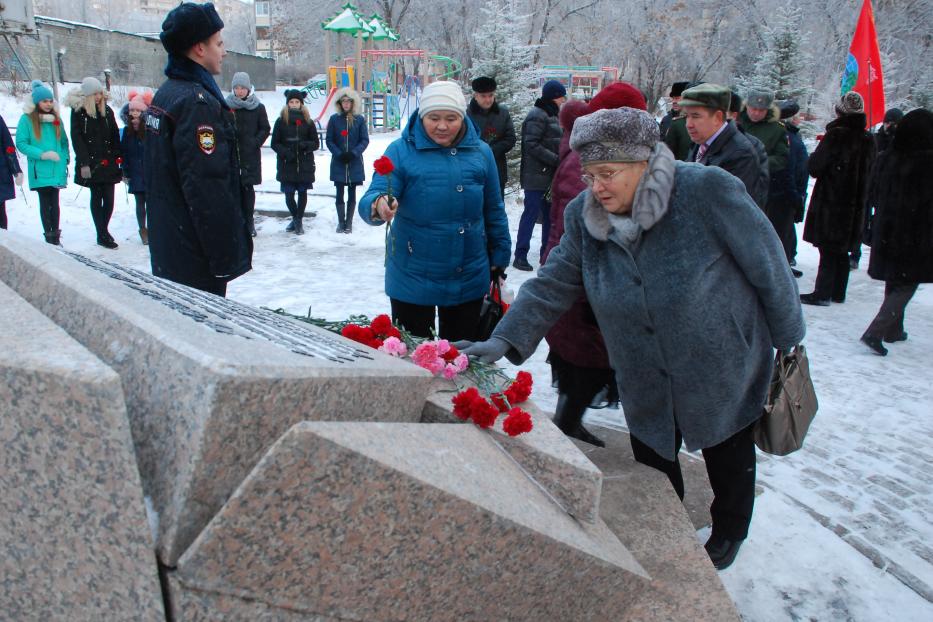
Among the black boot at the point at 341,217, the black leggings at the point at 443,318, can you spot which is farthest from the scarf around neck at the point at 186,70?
the black boot at the point at 341,217

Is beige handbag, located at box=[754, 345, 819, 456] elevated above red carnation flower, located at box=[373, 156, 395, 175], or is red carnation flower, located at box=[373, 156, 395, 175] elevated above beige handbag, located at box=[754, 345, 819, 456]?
red carnation flower, located at box=[373, 156, 395, 175]

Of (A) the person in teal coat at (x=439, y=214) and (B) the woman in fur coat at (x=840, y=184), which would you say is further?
(B) the woman in fur coat at (x=840, y=184)

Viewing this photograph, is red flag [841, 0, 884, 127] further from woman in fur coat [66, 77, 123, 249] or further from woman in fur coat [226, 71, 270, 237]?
woman in fur coat [66, 77, 123, 249]

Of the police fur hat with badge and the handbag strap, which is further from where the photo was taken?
the handbag strap

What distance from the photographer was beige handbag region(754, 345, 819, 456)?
248cm

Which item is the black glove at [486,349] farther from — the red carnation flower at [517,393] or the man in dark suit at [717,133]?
the man in dark suit at [717,133]

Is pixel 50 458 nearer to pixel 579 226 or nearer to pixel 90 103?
pixel 579 226

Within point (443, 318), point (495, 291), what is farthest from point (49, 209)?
point (495, 291)

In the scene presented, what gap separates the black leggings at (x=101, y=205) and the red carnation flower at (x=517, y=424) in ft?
23.6

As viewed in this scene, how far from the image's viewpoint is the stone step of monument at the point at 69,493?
1.23 metres

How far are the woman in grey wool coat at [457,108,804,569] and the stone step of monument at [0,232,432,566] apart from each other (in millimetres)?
724

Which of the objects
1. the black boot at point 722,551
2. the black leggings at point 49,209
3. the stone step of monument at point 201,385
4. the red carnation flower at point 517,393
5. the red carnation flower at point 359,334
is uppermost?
the stone step of monument at point 201,385

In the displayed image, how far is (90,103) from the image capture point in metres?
7.68

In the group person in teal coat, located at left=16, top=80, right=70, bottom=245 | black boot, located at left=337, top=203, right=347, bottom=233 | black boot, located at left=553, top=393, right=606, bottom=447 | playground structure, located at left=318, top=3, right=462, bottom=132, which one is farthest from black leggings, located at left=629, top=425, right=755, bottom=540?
playground structure, located at left=318, top=3, right=462, bottom=132
